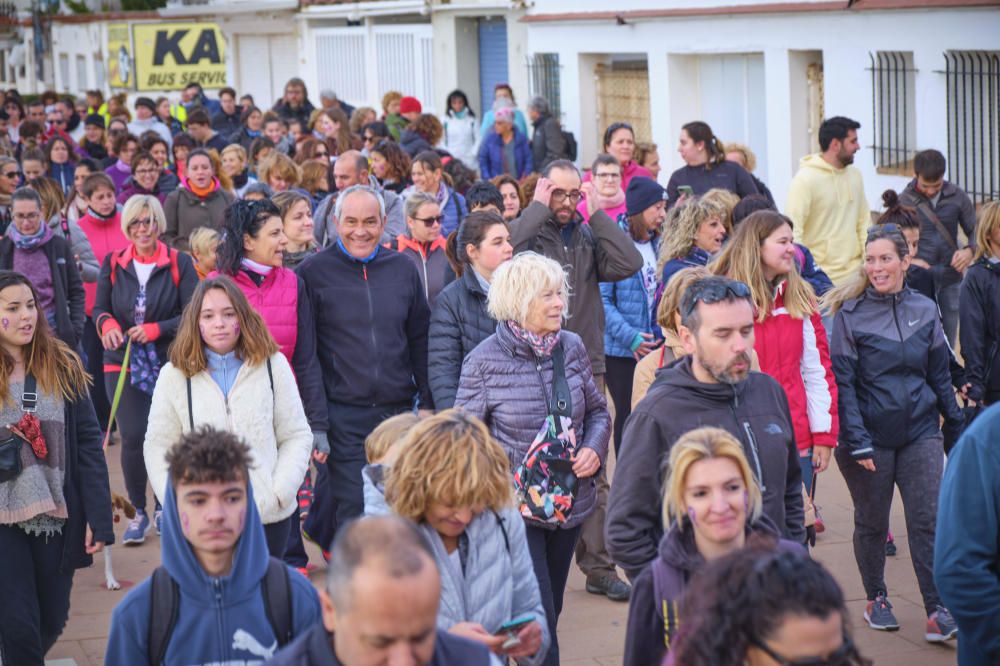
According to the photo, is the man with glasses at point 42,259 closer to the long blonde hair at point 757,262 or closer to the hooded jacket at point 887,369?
the long blonde hair at point 757,262

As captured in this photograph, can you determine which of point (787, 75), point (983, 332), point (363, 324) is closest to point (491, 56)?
point (787, 75)

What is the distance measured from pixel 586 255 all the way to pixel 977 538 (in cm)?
398

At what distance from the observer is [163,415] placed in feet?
20.0

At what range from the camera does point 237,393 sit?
6184mm

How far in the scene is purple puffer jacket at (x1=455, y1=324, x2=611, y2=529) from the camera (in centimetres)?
607

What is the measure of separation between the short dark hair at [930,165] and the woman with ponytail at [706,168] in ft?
4.83

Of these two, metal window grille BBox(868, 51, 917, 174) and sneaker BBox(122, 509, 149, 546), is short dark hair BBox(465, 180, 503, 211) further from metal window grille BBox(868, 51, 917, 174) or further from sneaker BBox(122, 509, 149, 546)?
metal window grille BBox(868, 51, 917, 174)

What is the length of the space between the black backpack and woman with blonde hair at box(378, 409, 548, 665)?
1.31 feet

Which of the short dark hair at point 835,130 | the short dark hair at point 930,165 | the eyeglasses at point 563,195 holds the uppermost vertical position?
the short dark hair at point 835,130

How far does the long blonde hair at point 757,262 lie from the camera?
656 centimetres

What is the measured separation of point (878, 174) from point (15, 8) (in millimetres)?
40102

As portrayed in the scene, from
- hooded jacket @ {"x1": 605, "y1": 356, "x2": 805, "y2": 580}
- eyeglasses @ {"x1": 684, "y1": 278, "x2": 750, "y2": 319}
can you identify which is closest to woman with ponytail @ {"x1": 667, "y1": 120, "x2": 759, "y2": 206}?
eyeglasses @ {"x1": 684, "y1": 278, "x2": 750, "y2": 319}

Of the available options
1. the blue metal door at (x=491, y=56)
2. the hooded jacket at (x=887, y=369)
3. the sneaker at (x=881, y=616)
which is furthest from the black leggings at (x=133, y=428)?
the blue metal door at (x=491, y=56)

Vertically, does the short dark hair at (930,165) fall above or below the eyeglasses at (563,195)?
above
